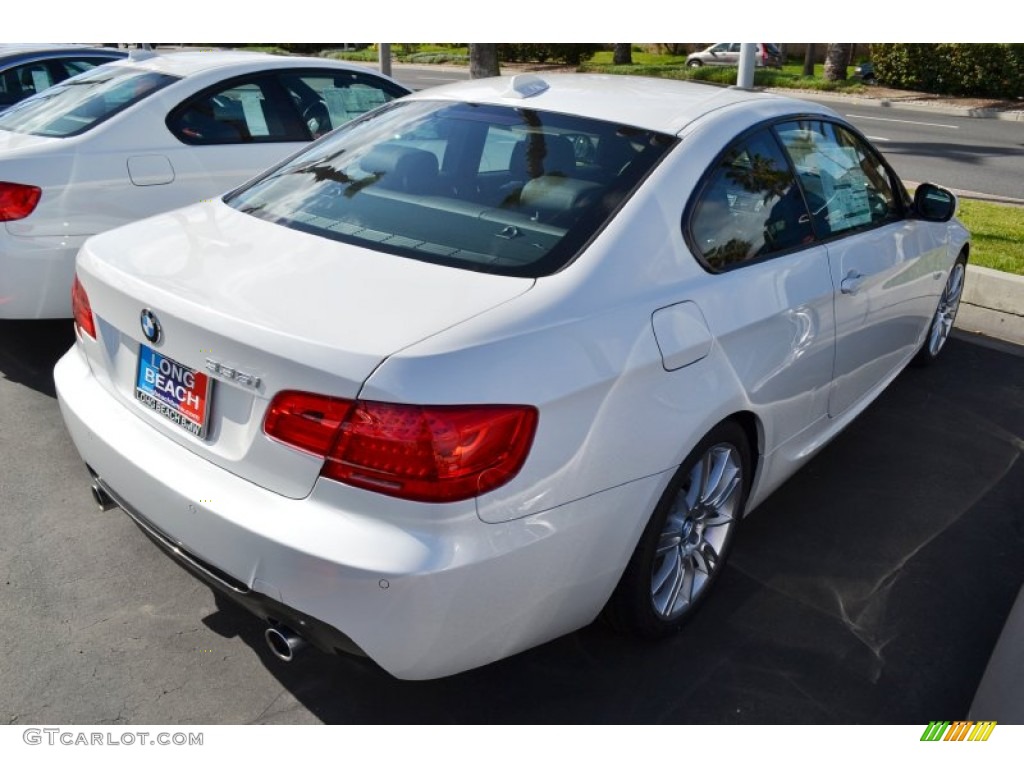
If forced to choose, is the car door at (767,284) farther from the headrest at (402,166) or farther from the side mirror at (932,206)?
the side mirror at (932,206)

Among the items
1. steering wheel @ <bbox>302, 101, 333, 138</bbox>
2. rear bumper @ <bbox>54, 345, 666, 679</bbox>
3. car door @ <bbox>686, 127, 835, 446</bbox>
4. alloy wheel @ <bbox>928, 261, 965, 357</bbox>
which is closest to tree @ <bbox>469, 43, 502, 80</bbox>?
steering wheel @ <bbox>302, 101, 333, 138</bbox>

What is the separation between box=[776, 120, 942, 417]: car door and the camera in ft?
12.0

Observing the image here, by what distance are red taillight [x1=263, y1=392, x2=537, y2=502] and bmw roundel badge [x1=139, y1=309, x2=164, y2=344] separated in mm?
514

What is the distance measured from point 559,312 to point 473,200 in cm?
75

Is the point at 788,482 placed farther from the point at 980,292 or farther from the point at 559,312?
the point at 980,292

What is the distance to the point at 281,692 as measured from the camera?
2.86 meters

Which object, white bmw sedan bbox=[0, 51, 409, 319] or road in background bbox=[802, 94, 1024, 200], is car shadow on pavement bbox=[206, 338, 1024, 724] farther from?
road in background bbox=[802, 94, 1024, 200]

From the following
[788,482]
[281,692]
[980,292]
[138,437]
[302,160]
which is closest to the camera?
[138,437]

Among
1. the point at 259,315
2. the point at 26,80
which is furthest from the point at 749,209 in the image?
the point at 26,80

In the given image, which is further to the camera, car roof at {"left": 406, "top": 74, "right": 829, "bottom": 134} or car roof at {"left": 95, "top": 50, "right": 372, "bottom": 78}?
car roof at {"left": 95, "top": 50, "right": 372, "bottom": 78}

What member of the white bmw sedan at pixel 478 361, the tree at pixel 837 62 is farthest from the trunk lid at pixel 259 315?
the tree at pixel 837 62

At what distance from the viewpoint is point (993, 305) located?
6.37 meters

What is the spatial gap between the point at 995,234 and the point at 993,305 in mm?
1800

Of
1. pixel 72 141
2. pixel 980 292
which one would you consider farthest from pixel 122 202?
pixel 980 292
